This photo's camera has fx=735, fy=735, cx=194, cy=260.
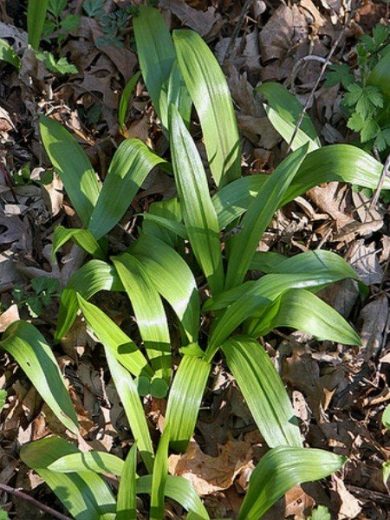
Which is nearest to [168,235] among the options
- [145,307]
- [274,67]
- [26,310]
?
[145,307]

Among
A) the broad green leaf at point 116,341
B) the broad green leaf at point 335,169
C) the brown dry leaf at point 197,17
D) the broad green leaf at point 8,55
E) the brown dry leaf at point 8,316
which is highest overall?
the brown dry leaf at point 197,17

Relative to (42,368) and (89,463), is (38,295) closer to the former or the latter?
(42,368)

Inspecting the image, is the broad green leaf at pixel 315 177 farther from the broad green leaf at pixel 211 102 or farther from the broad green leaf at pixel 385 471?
the broad green leaf at pixel 385 471

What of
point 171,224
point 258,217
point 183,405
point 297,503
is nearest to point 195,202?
point 171,224

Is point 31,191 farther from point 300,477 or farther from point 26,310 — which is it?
point 300,477

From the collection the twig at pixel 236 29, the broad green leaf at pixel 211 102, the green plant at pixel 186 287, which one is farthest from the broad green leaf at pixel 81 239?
the twig at pixel 236 29

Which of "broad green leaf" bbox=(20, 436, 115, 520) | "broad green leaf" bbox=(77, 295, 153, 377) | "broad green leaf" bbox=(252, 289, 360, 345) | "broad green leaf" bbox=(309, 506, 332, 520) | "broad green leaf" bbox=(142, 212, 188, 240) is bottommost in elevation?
"broad green leaf" bbox=(20, 436, 115, 520)

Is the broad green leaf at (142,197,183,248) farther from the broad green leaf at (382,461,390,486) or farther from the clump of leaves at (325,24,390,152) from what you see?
the broad green leaf at (382,461,390,486)

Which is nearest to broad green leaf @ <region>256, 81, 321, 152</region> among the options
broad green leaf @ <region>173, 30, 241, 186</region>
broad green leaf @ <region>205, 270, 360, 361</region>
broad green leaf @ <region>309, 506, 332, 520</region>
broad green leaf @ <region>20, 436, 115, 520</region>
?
broad green leaf @ <region>173, 30, 241, 186</region>
